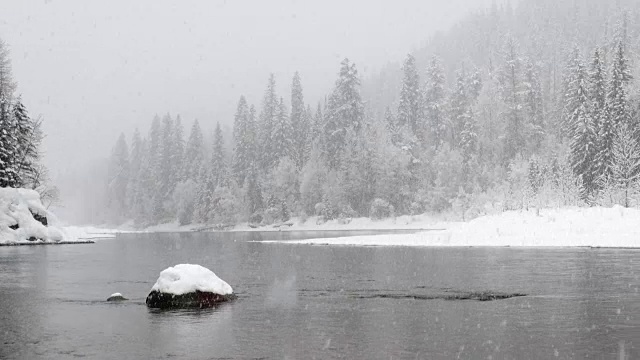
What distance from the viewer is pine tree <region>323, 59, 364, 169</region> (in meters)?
97.6

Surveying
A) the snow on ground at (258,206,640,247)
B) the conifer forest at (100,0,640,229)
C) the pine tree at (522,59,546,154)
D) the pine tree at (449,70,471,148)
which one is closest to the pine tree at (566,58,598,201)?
Answer: the conifer forest at (100,0,640,229)

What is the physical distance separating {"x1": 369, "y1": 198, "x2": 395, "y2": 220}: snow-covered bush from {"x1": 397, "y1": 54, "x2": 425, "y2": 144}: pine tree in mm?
19778

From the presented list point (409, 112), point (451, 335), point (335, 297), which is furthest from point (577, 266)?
point (409, 112)

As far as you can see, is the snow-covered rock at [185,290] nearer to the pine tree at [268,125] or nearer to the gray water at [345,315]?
the gray water at [345,315]

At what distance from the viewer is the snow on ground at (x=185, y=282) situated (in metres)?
16.9

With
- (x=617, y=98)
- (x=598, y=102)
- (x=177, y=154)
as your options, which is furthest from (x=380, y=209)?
(x=177, y=154)

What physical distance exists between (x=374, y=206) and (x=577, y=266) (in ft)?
199

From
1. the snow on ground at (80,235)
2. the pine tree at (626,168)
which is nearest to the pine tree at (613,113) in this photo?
the pine tree at (626,168)

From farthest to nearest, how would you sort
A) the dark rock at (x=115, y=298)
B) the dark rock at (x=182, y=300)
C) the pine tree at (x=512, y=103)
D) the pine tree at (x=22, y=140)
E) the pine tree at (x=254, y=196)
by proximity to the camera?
1. the pine tree at (x=254, y=196)
2. the pine tree at (x=512, y=103)
3. the pine tree at (x=22, y=140)
4. the dark rock at (x=115, y=298)
5. the dark rock at (x=182, y=300)

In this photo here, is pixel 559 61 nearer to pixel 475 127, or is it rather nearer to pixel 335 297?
pixel 475 127

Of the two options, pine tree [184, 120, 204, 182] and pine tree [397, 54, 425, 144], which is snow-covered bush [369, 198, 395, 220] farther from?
pine tree [184, 120, 204, 182]

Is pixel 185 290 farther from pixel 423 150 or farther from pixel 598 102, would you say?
pixel 423 150

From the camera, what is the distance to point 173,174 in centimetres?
13000

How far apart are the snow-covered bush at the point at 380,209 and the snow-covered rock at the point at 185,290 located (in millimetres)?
68091
